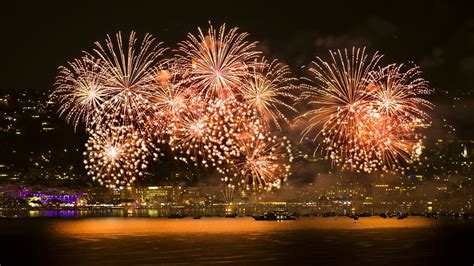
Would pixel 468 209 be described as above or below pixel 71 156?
below

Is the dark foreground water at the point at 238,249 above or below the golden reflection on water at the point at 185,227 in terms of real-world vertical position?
below

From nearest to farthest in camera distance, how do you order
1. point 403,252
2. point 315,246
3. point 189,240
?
1. point 403,252
2. point 315,246
3. point 189,240

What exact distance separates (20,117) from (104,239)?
92318 millimetres

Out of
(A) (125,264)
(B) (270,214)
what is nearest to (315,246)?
(A) (125,264)

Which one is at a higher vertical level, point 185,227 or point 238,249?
point 185,227

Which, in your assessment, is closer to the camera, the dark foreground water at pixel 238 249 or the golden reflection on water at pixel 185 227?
the dark foreground water at pixel 238 249

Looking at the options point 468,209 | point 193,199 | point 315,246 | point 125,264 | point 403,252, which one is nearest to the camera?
point 125,264

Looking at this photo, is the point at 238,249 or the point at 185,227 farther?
the point at 185,227

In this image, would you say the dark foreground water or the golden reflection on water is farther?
the golden reflection on water

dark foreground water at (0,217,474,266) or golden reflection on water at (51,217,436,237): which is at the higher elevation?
golden reflection on water at (51,217,436,237)

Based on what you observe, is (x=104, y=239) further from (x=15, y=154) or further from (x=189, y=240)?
(x=15, y=154)

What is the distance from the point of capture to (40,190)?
17775 cm

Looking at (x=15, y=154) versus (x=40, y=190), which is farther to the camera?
(x=40, y=190)

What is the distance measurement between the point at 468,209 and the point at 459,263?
123770mm
